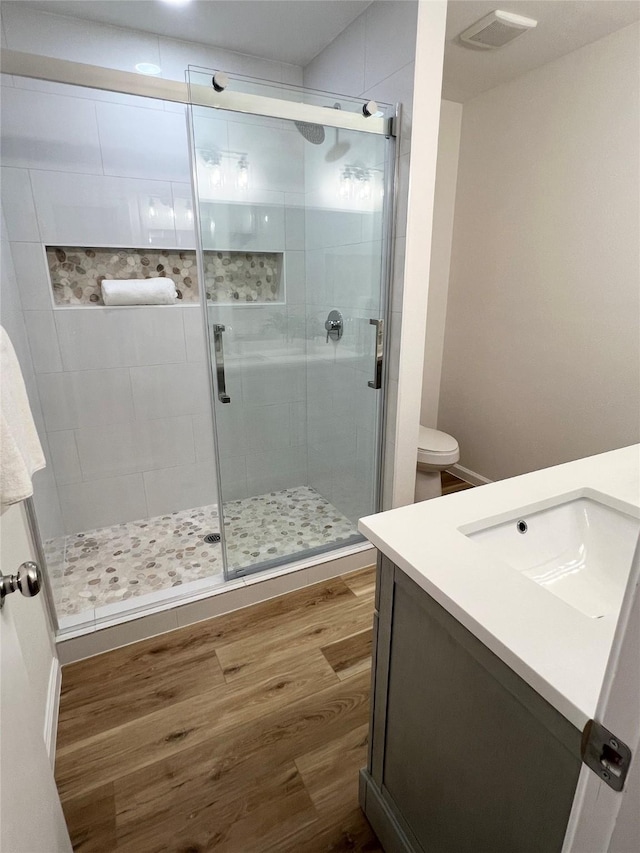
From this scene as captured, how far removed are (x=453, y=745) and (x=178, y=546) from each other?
6.13 feet

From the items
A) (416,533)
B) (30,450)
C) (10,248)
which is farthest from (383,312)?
(10,248)

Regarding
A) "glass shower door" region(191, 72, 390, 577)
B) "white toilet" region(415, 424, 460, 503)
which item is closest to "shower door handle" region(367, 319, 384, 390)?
"glass shower door" region(191, 72, 390, 577)

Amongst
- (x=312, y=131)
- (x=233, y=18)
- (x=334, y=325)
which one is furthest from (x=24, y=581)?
(x=233, y=18)

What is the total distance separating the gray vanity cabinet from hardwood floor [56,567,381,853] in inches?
8.8

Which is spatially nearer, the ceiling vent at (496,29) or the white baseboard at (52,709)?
the white baseboard at (52,709)

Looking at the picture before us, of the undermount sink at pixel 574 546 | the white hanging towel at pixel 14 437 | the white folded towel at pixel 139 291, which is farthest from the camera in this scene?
the white folded towel at pixel 139 291

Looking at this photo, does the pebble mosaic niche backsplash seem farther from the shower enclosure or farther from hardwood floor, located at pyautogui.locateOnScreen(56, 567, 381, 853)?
hardwood floor, located at pyautogui.locateOnScreen(56, 567, 381, 853)

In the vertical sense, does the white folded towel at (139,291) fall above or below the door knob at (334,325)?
above

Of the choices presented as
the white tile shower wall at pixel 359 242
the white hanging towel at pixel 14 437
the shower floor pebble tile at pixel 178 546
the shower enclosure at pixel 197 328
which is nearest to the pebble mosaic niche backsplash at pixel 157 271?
the shower enclosure at pixel 197 328

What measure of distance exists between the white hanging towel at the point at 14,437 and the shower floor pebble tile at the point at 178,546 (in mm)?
1201

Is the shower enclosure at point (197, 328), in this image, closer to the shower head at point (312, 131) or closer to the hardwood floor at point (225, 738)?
the shower head at point (312, 131)

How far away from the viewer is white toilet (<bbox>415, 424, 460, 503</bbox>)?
2.57 m

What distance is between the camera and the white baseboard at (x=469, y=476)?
320 cm

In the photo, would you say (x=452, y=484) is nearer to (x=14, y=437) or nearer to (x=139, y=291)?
(x=139, y=291)
